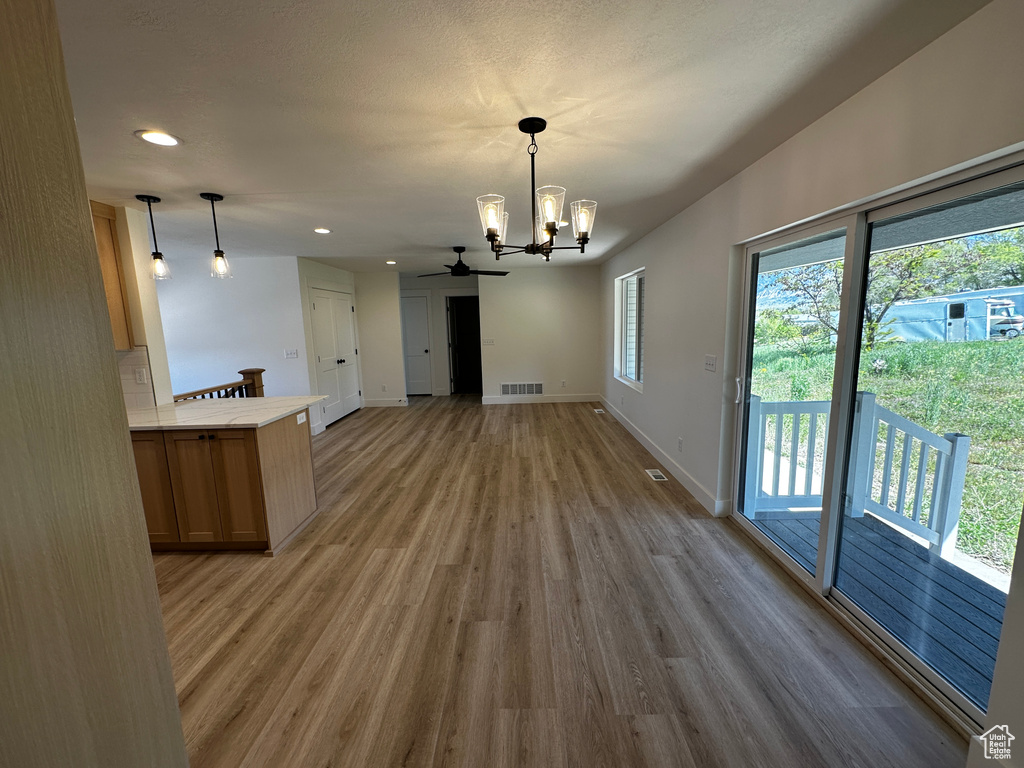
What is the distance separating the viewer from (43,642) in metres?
0.54

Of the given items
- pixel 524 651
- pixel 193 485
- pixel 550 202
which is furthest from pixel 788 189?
pixel 193 485

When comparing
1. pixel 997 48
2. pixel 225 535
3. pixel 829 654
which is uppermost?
pixel 997 48

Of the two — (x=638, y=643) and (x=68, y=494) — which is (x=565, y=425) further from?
(x=68, y=494)

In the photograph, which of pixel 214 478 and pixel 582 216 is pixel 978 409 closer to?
pixel 582 216

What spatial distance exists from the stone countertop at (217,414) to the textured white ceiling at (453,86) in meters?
1.49

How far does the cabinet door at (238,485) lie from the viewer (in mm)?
2547

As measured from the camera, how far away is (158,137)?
192 cm

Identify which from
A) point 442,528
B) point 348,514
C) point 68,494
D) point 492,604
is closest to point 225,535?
point 348,514

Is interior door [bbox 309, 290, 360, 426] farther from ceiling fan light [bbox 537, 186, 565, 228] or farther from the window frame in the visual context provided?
ceiling fan light [bbox 537, 186, 565, 228]

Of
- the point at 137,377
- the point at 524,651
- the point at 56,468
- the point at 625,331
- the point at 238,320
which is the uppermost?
the point at 238,320

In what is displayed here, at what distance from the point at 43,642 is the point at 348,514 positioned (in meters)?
2.79

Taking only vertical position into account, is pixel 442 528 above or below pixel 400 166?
below

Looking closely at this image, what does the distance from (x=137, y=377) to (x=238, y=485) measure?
1518mm

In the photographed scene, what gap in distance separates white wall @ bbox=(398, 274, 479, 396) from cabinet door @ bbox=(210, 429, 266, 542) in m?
5.54
